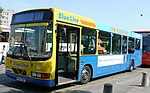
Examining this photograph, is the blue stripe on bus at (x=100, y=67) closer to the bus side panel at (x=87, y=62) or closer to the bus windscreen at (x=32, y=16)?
the bus side panel at (x=87, y=62)

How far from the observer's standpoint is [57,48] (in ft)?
30.2

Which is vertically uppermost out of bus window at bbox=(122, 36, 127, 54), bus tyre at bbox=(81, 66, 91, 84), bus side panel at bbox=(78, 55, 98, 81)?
bus window at bbox=(122, 36, 127, 54)

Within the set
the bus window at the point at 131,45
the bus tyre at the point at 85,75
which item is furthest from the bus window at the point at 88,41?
the bus window at the point at 131,45

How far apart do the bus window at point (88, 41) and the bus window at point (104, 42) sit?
0.54 meters

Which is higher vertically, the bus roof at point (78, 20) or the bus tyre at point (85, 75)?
the bus roof at point (78, 20)

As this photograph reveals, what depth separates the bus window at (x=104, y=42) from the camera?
40.9 feet

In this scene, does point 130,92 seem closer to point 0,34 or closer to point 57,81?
point 57,81

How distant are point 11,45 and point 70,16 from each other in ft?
8.38

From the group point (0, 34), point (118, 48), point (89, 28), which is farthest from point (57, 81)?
point (0, 34)

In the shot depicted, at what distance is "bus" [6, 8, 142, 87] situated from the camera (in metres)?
8.92

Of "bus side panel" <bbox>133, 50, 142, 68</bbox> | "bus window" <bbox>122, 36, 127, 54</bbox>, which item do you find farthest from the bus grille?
"bus side panel" <bbox>133, 50, 142, 68</bbox>

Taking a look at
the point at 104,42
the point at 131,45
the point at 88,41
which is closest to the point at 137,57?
the point at 131,45

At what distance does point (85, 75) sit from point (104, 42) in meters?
2.36

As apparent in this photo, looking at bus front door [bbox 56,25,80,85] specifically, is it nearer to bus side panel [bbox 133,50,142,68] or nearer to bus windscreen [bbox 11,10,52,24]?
bus windscreen [bbox 11,10,52,24]
